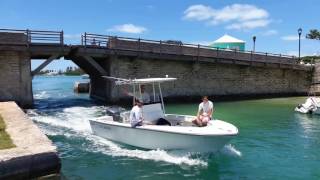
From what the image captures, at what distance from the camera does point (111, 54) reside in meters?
30.8

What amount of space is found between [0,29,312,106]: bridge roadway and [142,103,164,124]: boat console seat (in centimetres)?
1503

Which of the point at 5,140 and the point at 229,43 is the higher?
the point at 229,43

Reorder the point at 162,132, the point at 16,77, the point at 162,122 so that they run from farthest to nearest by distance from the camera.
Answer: the point at 16,77
the point at 162,122
the point at 162,132

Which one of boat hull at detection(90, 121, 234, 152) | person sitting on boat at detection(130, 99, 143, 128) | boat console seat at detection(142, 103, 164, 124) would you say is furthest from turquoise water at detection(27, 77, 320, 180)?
boat console seat at detection(142, 103, 164, 124)

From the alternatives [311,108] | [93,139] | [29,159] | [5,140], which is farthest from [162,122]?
[311,108]

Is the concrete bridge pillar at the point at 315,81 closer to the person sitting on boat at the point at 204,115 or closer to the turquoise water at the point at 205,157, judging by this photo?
the turquoise water at the point at 205,157

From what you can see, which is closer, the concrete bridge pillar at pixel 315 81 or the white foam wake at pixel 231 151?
the white foam wake at pixel 231 151

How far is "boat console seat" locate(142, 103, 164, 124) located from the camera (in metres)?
15.4

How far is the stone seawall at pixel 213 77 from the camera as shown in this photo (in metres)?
32.2

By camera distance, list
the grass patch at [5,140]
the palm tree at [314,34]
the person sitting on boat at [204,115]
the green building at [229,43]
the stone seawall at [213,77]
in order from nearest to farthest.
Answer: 1. the grass patch at [5,140]
2. the person sitting on boat at [204,115]
3. the stone seawall at [213,77]
4. the green building at [229,43]
5. the palm tree at [314,34]

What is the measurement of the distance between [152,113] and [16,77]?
15456 millimetres

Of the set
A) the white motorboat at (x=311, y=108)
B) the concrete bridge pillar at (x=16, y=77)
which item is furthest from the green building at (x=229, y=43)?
the concrete bridge pillar at (x=16, y=77)

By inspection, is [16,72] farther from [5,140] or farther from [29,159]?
[29,159]

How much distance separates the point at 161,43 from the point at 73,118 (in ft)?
38.9
